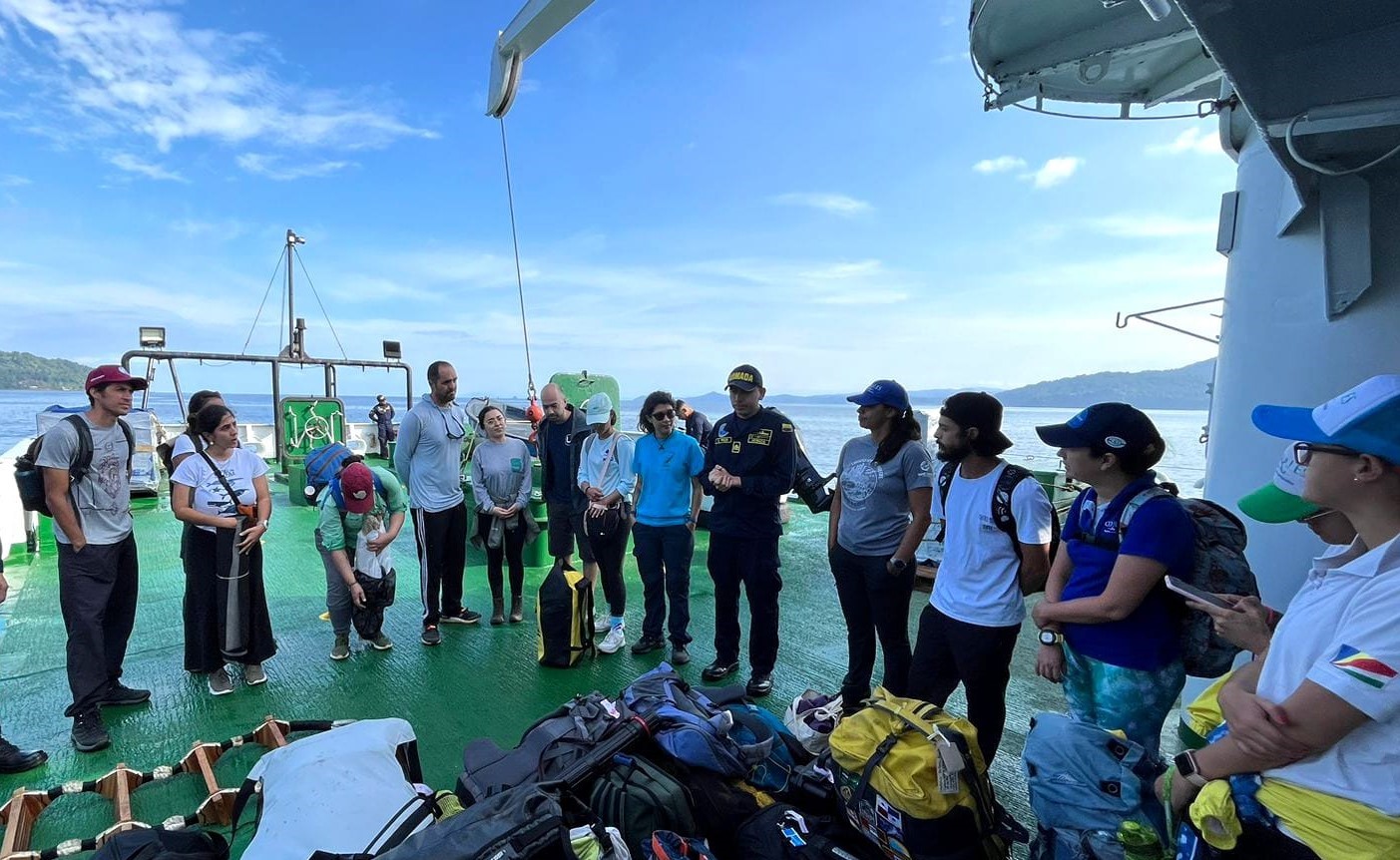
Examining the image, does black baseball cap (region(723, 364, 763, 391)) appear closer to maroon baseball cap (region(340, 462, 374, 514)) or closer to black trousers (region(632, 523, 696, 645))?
black trousers (region(632, 523, 696, 645))

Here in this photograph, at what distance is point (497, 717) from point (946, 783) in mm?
2358

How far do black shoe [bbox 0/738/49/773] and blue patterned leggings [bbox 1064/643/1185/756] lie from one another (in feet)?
14.0

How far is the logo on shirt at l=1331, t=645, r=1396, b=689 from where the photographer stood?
114 cm

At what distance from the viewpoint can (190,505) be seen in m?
3.58

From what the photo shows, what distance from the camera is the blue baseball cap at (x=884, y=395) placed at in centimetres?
Answer: 319

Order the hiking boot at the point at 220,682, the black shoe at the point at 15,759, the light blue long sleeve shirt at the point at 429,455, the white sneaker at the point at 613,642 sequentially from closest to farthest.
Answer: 1. the black shoe at the point at 15,759
2. the hiking boot at the point at 220,682
3. the white sneaker at the point at 613,642
4. the light blue long sleeve shirt at the point at 429,455

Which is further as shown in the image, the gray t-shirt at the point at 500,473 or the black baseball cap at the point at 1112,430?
the gray t-shirt at the point at 500,473

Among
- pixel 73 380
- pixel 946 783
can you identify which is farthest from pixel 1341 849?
pixel 73 380

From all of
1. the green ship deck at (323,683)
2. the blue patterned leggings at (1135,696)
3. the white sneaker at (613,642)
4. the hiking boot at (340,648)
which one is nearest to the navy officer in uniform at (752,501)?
the green ship deck at (323,683)

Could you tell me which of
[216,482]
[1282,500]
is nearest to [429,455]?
[216,482]

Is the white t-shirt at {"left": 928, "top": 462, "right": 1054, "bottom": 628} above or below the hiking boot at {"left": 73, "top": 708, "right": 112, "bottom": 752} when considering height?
above

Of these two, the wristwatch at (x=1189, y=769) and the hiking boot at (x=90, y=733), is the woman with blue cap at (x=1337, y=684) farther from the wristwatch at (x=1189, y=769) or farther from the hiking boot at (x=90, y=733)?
the hiking boot at (x=90, y=733)

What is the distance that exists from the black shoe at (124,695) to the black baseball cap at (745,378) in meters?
3.54

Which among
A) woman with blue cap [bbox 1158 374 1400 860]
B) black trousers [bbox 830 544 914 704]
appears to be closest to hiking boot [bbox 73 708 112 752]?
black trousers [bbox 830 544 914 704]
